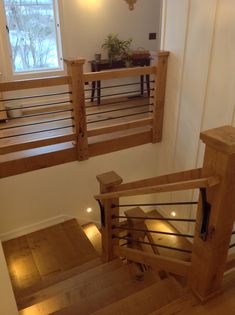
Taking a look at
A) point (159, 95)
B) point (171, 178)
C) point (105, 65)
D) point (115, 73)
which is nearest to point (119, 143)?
point (159, 95)

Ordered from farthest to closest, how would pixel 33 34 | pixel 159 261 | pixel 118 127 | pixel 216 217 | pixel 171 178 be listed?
pixel 33 34, pixel 118 127, pixel 159 261, pixel 171 178, pixel 216 217

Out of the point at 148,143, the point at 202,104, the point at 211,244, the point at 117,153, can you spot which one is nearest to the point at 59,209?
the point at 117,153

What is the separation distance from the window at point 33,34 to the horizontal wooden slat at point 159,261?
372 centimetres

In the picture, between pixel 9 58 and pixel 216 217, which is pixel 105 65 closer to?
pixel 9 58

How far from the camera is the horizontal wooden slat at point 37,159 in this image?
3135mm

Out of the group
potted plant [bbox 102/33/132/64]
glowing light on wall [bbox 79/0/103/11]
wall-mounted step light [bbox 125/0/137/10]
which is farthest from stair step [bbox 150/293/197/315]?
wall-mounted step light [bbox 125/0/137/10]

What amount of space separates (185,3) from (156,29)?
2879 mm

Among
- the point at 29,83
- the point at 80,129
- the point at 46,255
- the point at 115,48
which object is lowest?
the point at 46,255

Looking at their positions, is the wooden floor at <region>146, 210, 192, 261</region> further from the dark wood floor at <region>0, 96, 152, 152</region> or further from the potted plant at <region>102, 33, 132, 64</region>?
the potted plant at <region>102, 33, 132, 64</region>

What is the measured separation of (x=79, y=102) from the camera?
3154mm

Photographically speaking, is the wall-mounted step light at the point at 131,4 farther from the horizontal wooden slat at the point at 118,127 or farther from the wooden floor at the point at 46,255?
the wooden floor at the point at 46,255

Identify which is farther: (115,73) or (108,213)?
(115,73)

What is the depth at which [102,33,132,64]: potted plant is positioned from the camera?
511 centimetres

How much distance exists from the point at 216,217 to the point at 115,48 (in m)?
4.51
